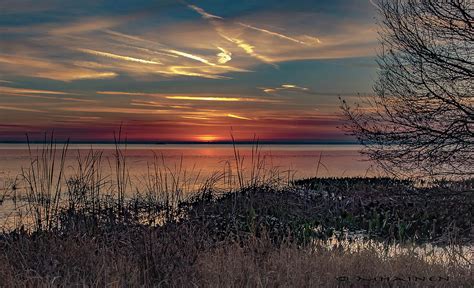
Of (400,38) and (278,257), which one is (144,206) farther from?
(400,38)

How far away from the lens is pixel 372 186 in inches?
952

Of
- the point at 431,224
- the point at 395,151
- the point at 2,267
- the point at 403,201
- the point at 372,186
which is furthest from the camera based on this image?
the point at 372,186

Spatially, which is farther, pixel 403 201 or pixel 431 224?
pixel 403 201

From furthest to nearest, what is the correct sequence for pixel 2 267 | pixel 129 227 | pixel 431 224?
pixel 431 224
pixel 129 227
pixel 2 267

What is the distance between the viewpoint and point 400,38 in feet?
52.5

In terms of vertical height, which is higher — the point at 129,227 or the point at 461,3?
the point at 461,3

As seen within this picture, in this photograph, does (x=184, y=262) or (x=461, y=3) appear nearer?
(x=184, y=262)

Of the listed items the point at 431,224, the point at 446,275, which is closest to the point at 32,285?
the point at 446,275

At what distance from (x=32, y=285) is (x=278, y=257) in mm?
3745

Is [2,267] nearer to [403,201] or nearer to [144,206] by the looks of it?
[144,206]

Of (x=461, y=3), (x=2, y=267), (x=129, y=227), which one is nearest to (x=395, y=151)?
(x=461, y=3)

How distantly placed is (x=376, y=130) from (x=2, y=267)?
1195cm

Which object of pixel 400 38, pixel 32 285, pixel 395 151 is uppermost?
pixel 400 38

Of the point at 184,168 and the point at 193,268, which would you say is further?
the point at 184,168
